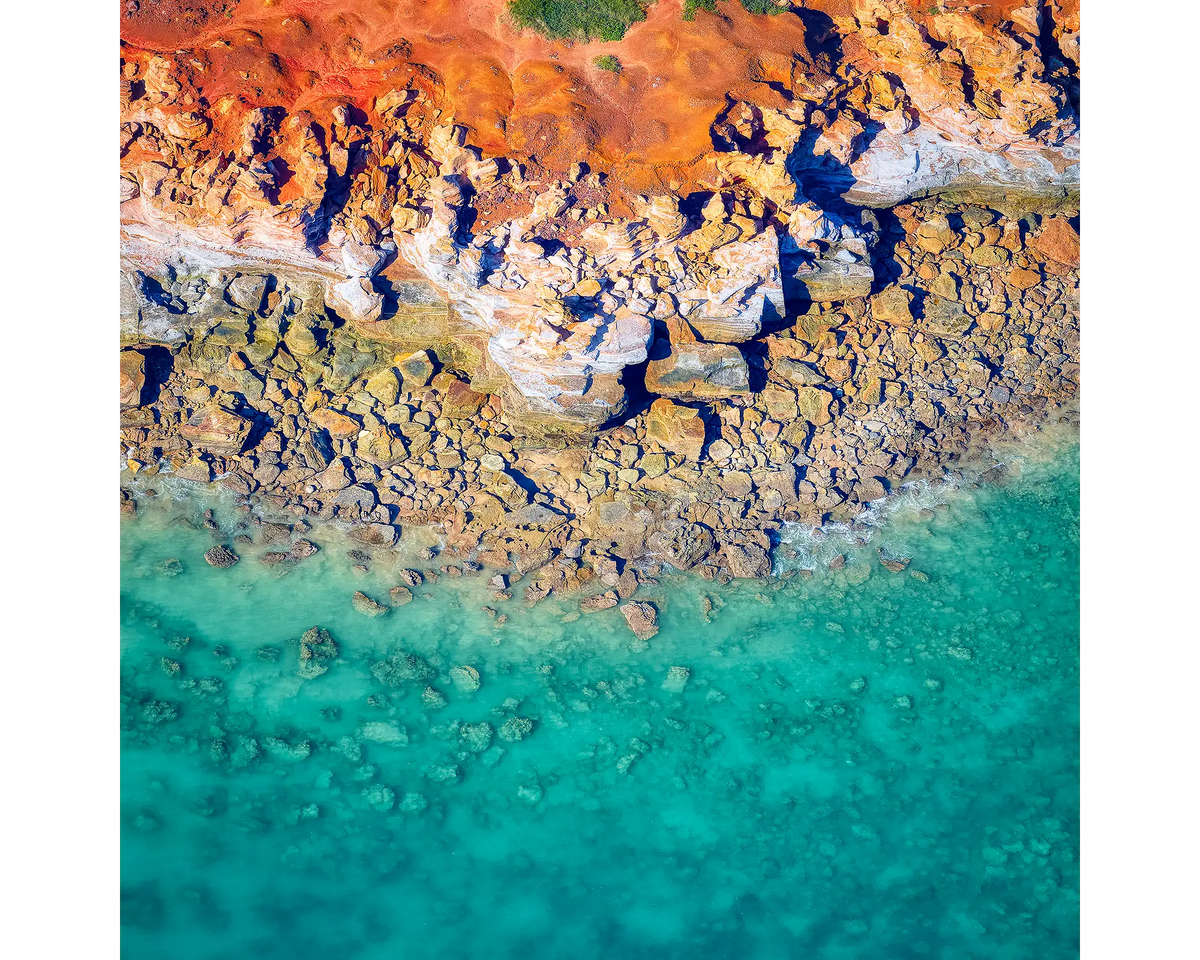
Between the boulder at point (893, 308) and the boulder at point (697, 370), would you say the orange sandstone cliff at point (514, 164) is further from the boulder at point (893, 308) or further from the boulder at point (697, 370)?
the boulder at point (893, 308)

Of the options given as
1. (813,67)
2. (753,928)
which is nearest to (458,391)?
(813,67)

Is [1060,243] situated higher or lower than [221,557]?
higher

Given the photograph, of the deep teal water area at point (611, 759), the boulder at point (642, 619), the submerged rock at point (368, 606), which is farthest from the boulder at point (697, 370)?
the submerged rock at point (368, 606)

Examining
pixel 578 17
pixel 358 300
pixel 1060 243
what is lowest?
pixel 358 300

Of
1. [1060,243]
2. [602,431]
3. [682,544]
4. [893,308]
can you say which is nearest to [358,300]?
[602,431]

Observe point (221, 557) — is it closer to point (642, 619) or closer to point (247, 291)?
point (247, 291)

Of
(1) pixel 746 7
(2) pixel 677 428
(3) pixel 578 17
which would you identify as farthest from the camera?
(2) pixel 677 428

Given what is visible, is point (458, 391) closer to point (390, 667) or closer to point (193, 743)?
point (390, 667)
